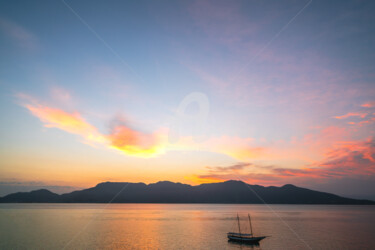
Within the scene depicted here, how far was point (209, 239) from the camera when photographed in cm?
8475

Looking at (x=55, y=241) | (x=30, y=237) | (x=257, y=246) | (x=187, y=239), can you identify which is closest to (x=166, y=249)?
(x=187, y=239)

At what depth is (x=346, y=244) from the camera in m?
75.7

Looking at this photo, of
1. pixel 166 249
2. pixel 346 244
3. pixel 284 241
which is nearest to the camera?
pixel 166 249

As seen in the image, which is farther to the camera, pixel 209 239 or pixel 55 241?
pixel 209 239

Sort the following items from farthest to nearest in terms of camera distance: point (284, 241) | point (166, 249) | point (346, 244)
A: point (284, 241), point (346, 244), point (166, 249)

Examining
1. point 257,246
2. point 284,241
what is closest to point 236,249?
point 257,246

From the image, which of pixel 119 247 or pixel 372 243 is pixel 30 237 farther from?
pixel 372 243

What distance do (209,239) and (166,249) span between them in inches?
838

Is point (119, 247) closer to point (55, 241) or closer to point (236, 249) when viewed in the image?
point (55, 241)

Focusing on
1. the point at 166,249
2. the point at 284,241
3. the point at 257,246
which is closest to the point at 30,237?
the point at 166,249

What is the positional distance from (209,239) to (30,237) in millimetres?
60360

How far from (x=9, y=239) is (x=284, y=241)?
291 feet

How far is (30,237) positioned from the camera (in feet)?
275

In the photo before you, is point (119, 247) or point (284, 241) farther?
point (284, 241)
